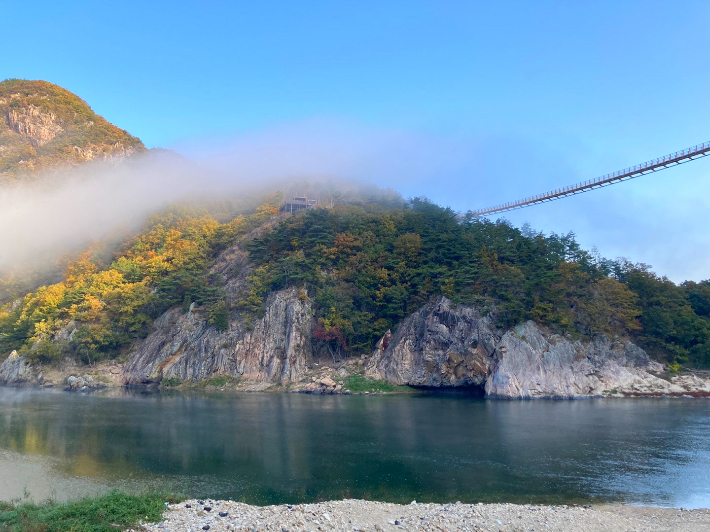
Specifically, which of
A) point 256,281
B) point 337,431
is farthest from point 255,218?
point 337,431

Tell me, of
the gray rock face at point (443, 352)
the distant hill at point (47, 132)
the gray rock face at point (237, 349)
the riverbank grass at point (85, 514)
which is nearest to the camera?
the riverbank grass at point (85, 514)

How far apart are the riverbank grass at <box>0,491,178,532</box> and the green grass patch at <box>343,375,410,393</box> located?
3882cm

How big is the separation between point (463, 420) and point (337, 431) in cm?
1033

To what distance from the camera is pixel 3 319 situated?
241 ft

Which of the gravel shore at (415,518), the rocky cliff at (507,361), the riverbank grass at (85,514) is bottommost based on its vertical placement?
the gravel shore at (415,518)

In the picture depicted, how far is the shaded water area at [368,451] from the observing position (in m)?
20.3

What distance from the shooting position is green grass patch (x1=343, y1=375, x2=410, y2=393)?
176ft

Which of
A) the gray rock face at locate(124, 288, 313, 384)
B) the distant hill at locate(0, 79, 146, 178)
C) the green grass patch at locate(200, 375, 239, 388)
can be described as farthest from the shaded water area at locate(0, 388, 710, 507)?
the distant hill at locate(0, 79, 146, 178)

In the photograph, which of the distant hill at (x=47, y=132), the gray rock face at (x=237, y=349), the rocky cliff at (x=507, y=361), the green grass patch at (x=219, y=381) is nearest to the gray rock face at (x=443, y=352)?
the rocky cliff at (x=507, y=361)

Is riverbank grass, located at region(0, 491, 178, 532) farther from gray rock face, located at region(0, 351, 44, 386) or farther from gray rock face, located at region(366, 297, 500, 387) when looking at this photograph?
gray rock face, located at region(0, 351, 44, 386)

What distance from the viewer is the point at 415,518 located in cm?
1580

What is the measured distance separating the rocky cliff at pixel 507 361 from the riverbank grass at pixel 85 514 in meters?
41.0

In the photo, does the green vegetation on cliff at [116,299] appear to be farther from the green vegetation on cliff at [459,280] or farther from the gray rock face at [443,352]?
the gray rock face at [443,352]

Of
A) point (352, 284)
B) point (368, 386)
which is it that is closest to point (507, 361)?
point (368, 386)
